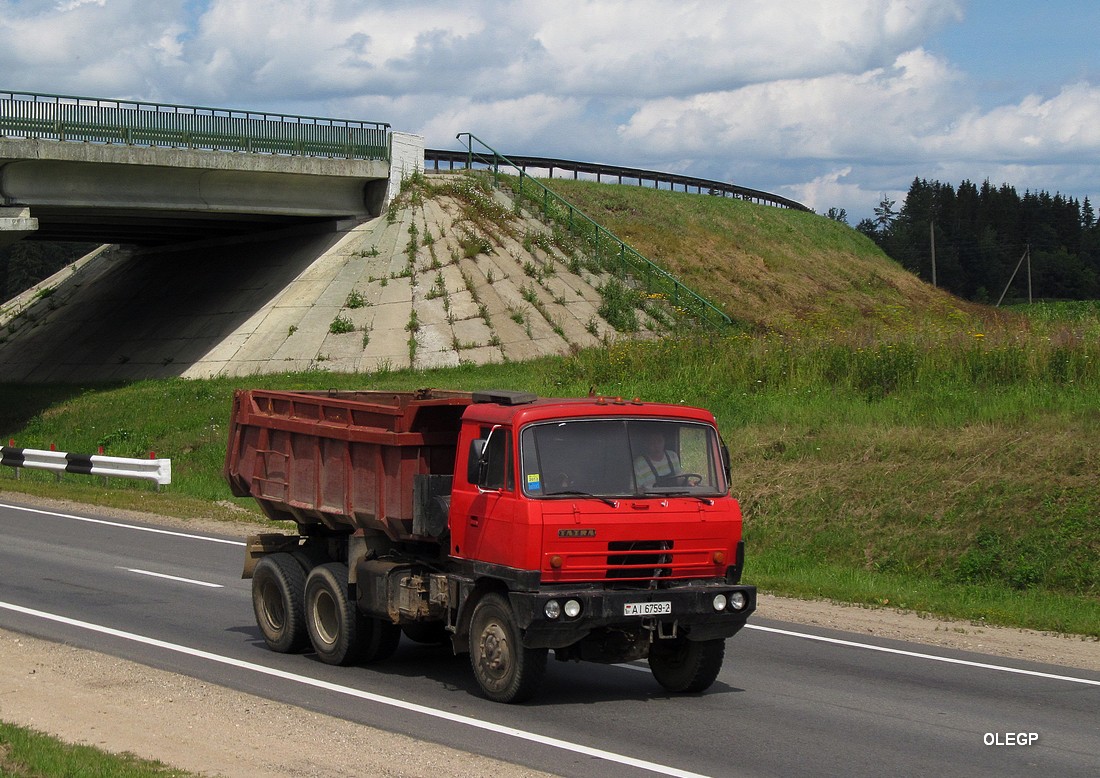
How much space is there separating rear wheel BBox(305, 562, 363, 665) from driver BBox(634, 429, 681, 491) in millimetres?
2931

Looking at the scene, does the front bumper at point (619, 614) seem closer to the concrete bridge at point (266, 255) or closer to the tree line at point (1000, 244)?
the concrete bridge at point (266, 255)

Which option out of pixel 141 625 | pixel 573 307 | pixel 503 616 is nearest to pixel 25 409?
pixel 573 307

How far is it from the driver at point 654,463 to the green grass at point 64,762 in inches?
152

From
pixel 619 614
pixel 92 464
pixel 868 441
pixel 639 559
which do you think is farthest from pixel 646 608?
pixel 92 464

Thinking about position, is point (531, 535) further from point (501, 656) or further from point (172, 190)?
point (172, 190)

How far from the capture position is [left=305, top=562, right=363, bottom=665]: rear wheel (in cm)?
1077

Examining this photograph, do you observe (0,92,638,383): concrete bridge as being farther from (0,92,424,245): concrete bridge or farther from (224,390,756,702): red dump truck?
(224,390,756,702): red dump truck

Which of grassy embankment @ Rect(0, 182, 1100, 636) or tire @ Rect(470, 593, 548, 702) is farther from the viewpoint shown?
grassy embankment @ Rect(0, 182, 1100, 636)

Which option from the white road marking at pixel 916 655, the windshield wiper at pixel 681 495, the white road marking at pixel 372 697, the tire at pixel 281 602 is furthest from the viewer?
the tire at pixel 281 602

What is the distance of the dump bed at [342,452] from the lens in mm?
10234

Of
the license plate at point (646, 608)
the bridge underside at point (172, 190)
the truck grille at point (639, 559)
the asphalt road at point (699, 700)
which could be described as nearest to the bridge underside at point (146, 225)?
the bridge underside at point (172, 190)

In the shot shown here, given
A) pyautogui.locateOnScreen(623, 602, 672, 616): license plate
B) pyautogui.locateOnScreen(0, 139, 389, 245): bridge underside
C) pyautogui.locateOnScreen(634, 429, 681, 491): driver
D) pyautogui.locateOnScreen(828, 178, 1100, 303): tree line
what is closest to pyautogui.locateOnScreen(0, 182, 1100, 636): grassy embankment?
pyautogui.locateOnScreen(0, 139, 389, 245): bridge underside

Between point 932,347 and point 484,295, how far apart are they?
17255 mm

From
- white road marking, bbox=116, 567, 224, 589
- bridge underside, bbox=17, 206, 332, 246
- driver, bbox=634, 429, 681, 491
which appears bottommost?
white road marking, bbox=116, 567, 224, 589
